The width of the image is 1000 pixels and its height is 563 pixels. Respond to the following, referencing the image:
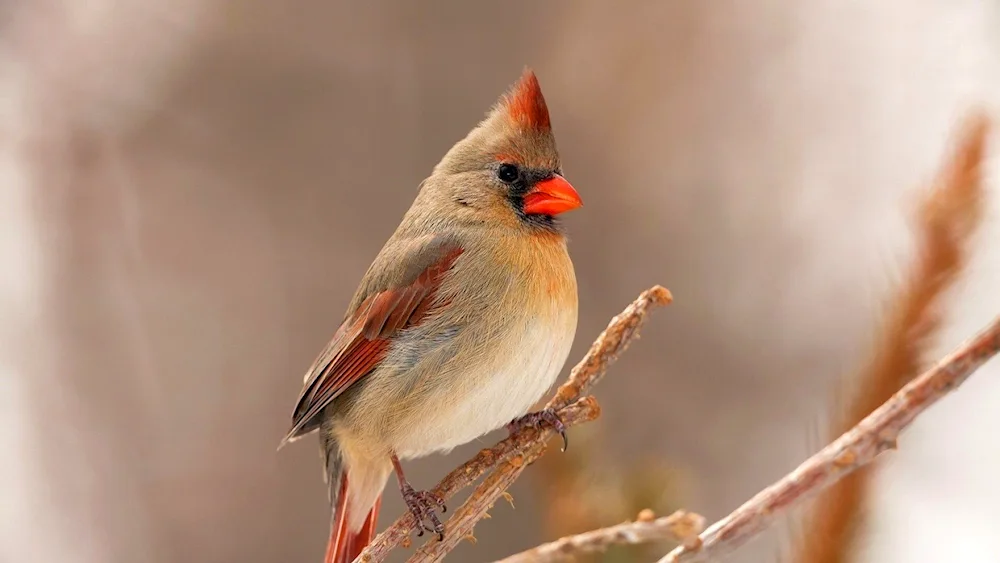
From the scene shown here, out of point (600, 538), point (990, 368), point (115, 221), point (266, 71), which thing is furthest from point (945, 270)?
point (115, 221)

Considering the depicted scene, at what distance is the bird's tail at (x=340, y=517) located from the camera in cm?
161

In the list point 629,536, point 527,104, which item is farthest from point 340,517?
point 629,536

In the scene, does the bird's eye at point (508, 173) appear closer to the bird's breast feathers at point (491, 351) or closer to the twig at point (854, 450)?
the bird's breast feathers at point (491, 351)

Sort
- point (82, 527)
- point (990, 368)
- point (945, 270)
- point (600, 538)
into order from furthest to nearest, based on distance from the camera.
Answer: point (82, 527), point (990, 368), point (945, 270), point (600, 538)

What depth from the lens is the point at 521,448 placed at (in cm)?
131

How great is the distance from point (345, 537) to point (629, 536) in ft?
3.27

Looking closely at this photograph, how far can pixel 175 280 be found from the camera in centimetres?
295

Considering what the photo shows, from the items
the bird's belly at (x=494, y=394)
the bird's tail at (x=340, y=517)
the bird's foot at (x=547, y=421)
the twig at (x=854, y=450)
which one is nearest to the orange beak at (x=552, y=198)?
the bird's belly at (x=494, y=394)

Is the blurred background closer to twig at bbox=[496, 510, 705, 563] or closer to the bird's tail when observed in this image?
the bird's tail

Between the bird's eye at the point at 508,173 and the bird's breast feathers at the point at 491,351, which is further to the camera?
the bird's eye at the point at 508,173

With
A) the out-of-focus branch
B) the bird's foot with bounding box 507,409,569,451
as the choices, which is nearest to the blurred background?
the bird's foot with bounding box 507,409,569,451

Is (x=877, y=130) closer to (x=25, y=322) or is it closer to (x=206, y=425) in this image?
(x=206, y=425)

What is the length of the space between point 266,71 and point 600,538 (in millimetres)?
2493

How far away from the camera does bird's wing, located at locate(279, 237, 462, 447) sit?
5.33 feet
